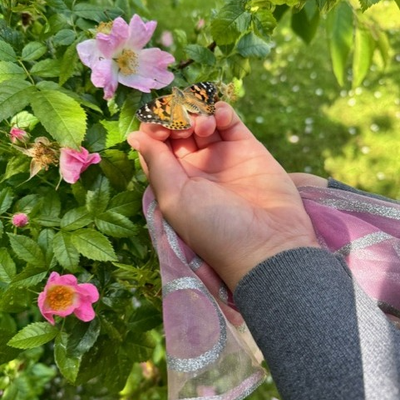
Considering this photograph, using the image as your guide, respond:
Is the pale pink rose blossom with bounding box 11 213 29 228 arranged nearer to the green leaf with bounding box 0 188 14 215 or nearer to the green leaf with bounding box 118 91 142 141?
the green leaf with bounding box 0 188 14 215

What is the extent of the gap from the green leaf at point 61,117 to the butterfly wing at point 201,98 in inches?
7.4

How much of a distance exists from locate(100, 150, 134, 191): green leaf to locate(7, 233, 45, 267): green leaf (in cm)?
19

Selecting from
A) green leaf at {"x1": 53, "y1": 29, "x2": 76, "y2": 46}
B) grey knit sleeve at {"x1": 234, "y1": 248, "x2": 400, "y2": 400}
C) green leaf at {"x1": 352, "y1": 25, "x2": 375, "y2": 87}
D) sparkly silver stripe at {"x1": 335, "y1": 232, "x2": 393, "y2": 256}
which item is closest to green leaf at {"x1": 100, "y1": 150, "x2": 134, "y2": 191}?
green leaf at {"x1": 53, "y1": 29, "x2": 76, "y2": 46}

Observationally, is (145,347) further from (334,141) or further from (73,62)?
(334,141)

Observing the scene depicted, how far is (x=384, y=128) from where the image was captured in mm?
2889

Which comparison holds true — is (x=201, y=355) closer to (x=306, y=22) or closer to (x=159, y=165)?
(x=159, y=165)

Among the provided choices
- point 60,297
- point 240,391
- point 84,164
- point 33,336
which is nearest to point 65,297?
point 60,297

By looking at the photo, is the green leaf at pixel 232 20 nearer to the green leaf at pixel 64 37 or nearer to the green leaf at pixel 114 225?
the green leaf at pixel 64 37

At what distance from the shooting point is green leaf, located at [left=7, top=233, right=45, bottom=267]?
3.14ft

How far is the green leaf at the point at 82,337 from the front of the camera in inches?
40.5

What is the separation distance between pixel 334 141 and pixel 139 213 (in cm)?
194

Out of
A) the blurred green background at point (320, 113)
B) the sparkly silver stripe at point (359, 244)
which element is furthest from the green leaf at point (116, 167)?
the blurred green background at point (320, 113)

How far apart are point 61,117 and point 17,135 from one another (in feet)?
0.35

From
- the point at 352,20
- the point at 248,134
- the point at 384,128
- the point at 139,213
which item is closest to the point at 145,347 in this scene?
the point at 139,213
